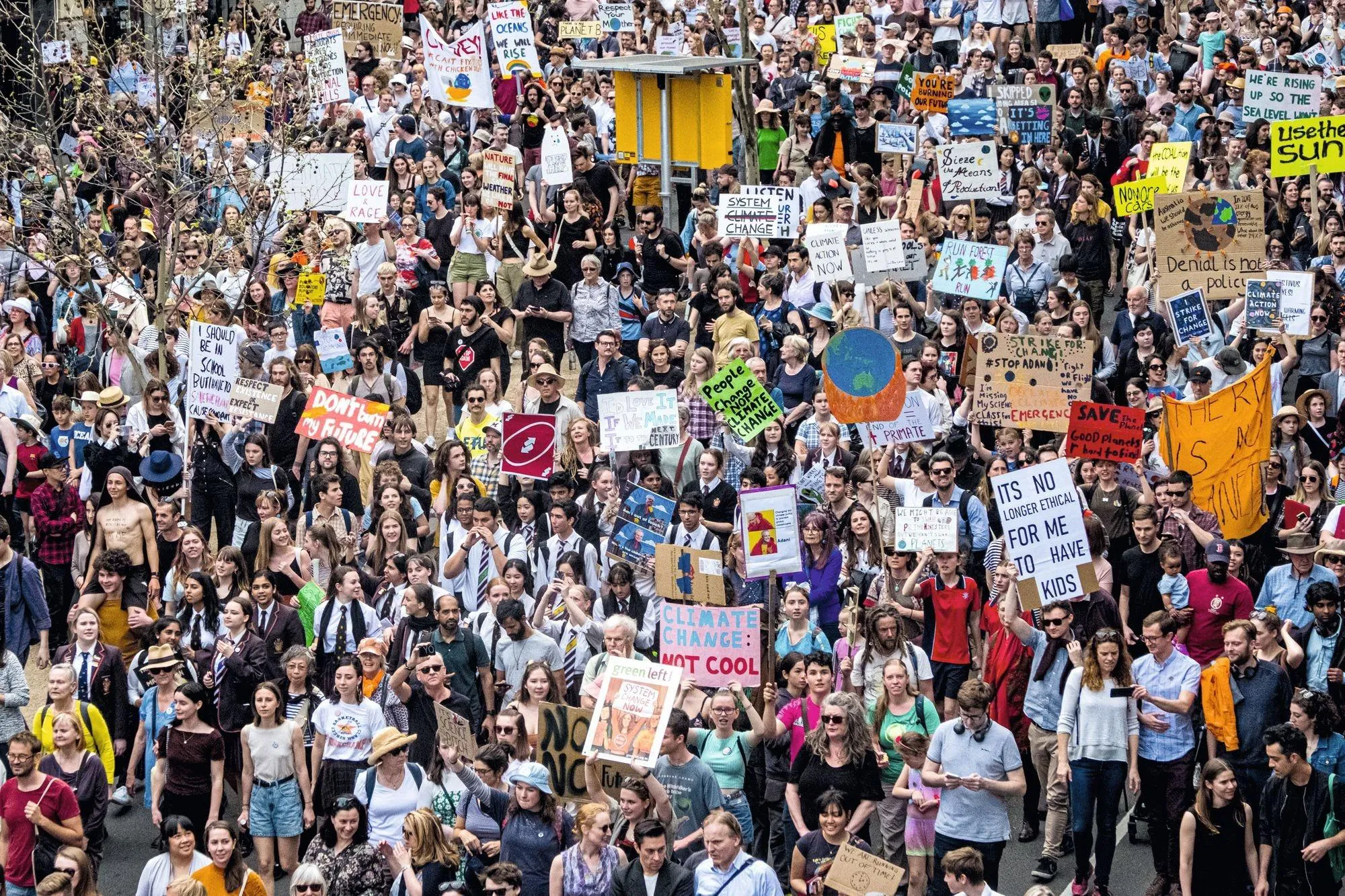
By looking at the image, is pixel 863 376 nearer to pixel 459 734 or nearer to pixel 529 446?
pixel 529 446

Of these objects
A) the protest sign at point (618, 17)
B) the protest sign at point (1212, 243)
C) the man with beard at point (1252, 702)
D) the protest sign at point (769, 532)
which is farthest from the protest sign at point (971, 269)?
the protest sign at point (618, 17)

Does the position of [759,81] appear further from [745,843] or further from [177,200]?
[745,843]

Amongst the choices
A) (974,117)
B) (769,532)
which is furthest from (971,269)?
(769,532)

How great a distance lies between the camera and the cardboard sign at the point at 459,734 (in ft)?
38.9

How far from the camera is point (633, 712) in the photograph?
37.9 feet

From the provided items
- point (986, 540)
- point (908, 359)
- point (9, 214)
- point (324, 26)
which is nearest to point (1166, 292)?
point (908, 359)

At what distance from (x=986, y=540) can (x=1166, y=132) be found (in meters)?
8.45

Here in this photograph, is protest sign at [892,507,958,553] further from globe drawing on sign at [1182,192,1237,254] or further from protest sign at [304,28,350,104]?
protest sign at [304,28,350,104]

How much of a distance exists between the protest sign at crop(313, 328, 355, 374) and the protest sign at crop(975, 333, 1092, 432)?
5.07 metres

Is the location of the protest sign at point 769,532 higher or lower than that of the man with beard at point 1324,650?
higher

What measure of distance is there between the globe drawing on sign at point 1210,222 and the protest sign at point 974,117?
4.54m

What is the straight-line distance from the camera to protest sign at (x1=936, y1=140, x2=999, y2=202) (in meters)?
20.5

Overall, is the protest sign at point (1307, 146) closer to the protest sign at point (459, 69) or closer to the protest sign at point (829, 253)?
the protest sign at point (829, 253)

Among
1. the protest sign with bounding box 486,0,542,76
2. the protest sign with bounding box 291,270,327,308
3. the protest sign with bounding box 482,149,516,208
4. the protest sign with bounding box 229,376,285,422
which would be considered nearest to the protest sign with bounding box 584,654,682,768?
the protest sign with bounding box 229,376,285,422
